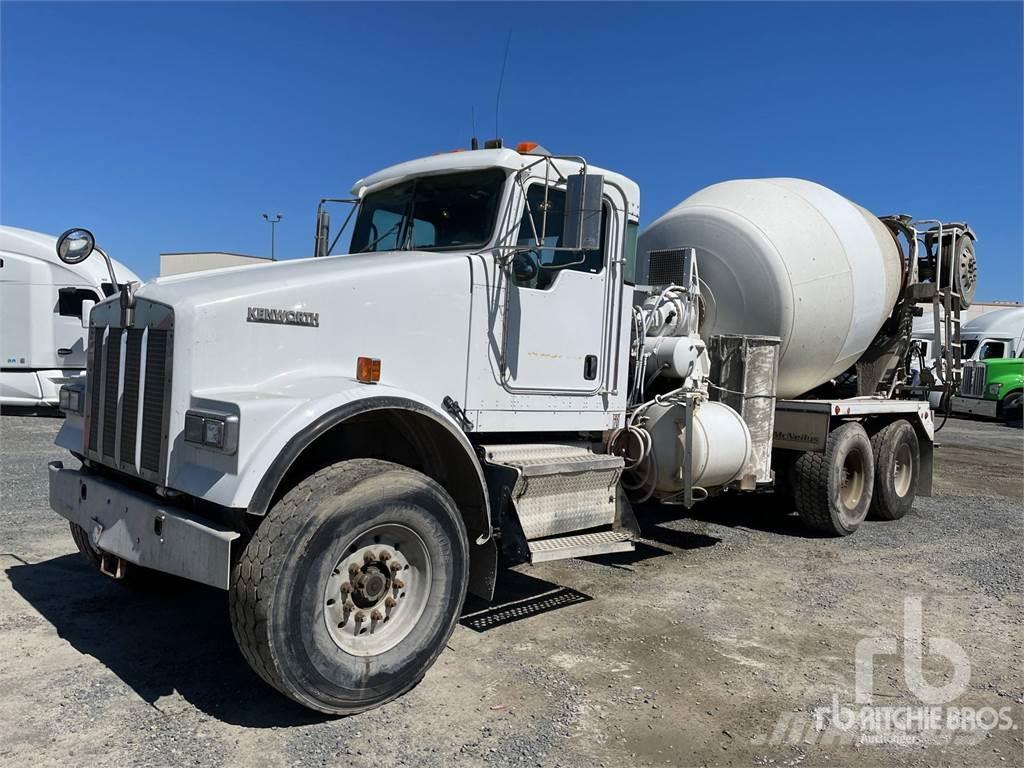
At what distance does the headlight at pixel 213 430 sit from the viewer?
3.31 m

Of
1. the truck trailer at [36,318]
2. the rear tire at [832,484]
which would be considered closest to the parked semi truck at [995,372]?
the rear tire at [832,484]

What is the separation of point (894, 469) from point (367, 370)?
22.2ft

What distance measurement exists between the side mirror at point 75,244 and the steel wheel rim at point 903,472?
323 inches

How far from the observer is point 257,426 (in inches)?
133

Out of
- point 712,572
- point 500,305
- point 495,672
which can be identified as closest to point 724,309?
point 712,572

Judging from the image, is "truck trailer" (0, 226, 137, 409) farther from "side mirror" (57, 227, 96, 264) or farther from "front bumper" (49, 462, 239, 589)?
"front bumper" (49, 462, 239, 589)

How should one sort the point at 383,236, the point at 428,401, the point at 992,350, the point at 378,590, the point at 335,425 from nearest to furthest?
the point at 335,425, the point at 378,590, the point at 428,401, the point at 383,236, the point at 992,350

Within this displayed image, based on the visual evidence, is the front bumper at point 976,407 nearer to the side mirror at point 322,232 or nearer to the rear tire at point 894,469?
the rear tire at point 894,469

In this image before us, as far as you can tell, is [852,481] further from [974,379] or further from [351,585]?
[974,379]

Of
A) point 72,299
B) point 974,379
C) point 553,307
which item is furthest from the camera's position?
point 974,379

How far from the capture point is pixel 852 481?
8164 millimetres

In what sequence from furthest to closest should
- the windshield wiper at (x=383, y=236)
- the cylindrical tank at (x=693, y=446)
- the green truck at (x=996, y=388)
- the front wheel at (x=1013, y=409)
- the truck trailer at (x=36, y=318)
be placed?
1. the green truck at (x=996, y=388)
2. the front wheel at (x=1013, y=409)
3. the truck trailer at (x=36, y=318)
4. the cylindrical tank at (x=693, y=446)
5. the windshield wiper at (x=383, y=236)

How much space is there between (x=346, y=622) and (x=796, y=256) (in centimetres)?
536

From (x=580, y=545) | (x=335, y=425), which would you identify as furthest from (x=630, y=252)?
(x=335, y=425)
